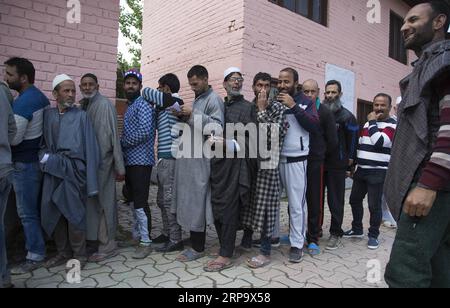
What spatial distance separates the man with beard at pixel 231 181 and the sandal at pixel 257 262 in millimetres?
194

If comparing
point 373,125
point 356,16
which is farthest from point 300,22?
point 373,125

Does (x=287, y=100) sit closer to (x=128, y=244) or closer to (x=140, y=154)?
(x=140, y=154)

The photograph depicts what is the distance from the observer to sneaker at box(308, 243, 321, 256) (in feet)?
11.8

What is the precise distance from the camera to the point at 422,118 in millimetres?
1697

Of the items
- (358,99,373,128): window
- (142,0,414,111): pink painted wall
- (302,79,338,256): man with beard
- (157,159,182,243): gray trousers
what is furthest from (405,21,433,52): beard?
(358,99,373,128): window

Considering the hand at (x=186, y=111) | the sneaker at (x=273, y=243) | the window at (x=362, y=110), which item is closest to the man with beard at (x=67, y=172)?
the hand at (x=186, y=111)

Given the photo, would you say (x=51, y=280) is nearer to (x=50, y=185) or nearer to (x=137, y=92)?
(x=50, y=185)

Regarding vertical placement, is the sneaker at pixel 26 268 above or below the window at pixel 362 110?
below

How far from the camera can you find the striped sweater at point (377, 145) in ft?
12.9

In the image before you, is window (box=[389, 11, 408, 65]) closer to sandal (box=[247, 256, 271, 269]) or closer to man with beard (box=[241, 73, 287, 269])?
man with beard (box=[241, 73, 287, 269])

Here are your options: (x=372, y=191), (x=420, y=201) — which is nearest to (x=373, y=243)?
(x=372, y=191)

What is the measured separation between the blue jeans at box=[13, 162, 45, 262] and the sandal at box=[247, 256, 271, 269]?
6.36ft

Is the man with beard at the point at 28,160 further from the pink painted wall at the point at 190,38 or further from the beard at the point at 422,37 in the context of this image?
the pink painted wall at the point at 190,38

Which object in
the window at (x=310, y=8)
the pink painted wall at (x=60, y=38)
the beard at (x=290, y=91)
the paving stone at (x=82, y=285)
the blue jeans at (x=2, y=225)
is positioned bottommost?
the paving stone at (x=82, y=285)
